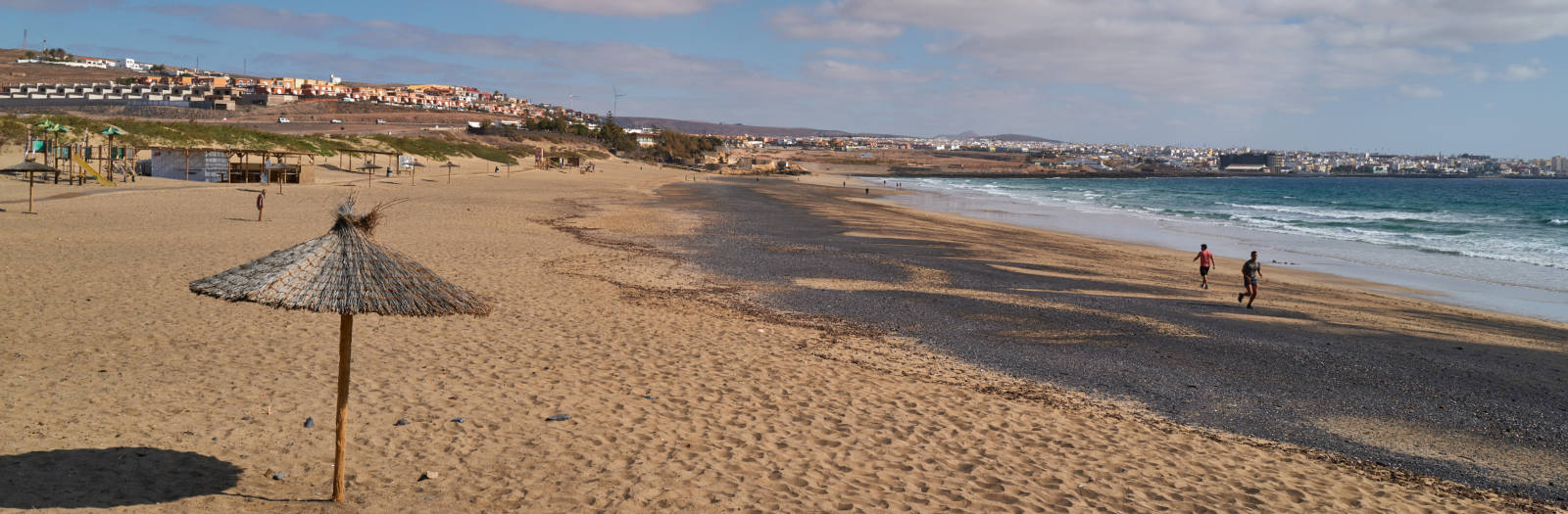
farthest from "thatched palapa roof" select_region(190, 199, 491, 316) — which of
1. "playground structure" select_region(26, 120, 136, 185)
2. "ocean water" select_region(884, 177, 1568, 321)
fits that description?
"playground structure" select_region(26, 120, 136, 185)

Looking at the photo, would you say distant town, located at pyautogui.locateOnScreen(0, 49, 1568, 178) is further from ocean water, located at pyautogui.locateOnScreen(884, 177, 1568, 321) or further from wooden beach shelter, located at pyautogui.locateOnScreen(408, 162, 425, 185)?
ocean water, located at pyautogui.locateOnScreen(884, 177, 1568, 321)

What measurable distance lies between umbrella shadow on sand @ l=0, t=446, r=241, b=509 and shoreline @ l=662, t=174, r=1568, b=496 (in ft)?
27.0

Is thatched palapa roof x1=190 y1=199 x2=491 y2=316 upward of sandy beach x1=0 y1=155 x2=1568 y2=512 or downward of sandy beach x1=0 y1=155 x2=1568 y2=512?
upward

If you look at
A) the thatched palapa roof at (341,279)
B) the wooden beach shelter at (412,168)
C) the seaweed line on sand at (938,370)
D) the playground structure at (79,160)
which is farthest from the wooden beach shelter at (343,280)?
the wooden beach shelter at (412,168)

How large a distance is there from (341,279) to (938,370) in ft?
23.2

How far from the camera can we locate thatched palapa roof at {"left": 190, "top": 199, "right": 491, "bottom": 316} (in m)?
5.40

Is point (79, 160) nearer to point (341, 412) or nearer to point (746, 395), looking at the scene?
point (746, 395)

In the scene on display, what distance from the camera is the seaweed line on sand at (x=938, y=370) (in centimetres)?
764

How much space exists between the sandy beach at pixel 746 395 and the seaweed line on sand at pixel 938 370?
2.4 inches

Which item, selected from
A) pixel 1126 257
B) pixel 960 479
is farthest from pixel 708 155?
pixel 960 479

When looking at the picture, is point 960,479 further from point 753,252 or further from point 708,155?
point 708,155

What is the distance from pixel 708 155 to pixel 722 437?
128474 mm

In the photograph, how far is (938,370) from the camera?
35.2ft

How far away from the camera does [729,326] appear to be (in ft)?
41.2
